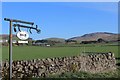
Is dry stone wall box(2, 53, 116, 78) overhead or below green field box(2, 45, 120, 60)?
below

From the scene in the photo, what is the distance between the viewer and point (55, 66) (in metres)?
22.1

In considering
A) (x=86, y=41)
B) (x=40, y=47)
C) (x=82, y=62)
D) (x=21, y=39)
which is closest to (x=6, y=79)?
(x=21, y=39)

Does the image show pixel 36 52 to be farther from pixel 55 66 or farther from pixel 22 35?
pixel 22 35

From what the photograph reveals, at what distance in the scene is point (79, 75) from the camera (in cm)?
1973

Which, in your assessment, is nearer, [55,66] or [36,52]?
[55,66]

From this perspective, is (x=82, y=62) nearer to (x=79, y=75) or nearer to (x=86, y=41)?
(x=79, y=75)

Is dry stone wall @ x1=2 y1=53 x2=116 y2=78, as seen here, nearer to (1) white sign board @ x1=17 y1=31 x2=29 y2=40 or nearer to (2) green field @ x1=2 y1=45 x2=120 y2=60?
(1) white sign board @ x1=17 y1=31 x2=29 y2=40

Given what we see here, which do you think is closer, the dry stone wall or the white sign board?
the white sign board

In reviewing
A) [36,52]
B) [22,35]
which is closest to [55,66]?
[22,35]

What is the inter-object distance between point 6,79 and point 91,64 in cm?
1135

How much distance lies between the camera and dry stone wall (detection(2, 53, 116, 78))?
66.6 ft

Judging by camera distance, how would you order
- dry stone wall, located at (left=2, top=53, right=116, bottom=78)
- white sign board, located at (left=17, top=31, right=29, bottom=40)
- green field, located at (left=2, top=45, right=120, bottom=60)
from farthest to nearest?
green field, located at (left=2, top=45, right=120, bottom=60)
dry stone wall, located at (left=2, top=53, right=116, bottom=78)
white sign board, located at (left=17, top=31, right=29, bottom=40)

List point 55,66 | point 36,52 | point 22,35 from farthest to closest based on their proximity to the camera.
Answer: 1. point 36,52
2. point 55,66
3. point 22,35

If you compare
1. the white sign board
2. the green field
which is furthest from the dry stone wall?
the green field
